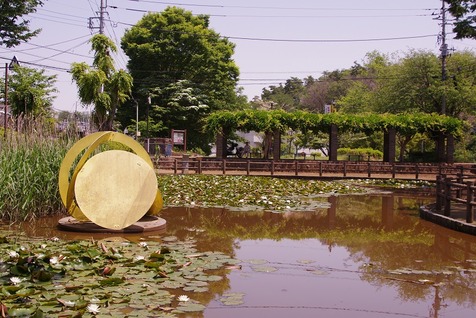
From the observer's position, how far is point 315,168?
30.0 metres

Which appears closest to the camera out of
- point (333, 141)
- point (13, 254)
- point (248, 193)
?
point (13, 254)

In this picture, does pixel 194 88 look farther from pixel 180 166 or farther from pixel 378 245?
pixel 378 245

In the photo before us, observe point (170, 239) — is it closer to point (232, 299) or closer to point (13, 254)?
point (13, 254)

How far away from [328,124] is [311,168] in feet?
12.3

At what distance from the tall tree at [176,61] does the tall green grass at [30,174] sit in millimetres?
31570

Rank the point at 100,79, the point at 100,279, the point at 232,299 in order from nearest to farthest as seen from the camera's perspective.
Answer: the point at 232,299
the point at 100,279
the point at 100,79

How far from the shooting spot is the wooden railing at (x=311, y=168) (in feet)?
90.5

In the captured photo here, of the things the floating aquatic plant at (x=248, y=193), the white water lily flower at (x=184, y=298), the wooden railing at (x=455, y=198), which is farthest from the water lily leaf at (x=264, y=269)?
the floating aquatic plant at (x=248, y=193)

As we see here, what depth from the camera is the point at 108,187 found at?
11.0m

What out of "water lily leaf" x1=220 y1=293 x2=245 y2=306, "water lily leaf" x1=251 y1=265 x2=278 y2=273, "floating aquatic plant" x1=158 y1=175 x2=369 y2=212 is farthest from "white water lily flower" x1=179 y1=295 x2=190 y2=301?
"floating aquatic plant" x1=158 y1=175 x2=369 y2=212

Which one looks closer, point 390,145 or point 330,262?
point 330,262

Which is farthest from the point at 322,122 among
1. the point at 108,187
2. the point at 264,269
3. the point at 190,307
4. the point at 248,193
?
the point at 190,307

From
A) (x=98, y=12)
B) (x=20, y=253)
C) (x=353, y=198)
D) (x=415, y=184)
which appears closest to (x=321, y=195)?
(x=353, y=198)

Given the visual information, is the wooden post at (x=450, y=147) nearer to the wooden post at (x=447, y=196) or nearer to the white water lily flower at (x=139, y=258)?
the wooden post at (x=447, y=196)
